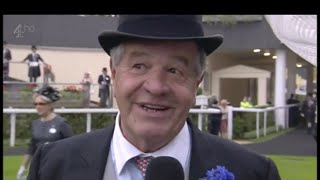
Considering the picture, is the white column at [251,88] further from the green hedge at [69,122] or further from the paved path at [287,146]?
the green hedge at [69,122]

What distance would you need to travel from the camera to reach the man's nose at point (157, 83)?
6.16 ft

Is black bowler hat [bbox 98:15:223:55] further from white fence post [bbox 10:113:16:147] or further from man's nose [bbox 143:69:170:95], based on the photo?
white fence post [bbox 10:113:16:147]

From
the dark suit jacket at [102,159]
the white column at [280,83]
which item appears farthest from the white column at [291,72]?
the dark suit jacket at [102,159]

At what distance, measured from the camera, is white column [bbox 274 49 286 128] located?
18781 millimetres

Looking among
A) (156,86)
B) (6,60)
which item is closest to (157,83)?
(156,86)

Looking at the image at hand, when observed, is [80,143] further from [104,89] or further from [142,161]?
[104,89]

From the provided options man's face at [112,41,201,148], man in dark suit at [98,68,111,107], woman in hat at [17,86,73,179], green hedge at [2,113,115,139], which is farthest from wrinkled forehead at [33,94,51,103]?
man in dark suit at [98,68,111,107]

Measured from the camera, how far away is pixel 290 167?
9.90m

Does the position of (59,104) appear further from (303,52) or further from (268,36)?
(303,52)

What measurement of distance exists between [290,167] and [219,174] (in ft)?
26.9

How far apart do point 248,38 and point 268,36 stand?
0.70 metres

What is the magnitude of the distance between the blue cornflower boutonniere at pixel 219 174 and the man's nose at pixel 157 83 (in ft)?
1.08

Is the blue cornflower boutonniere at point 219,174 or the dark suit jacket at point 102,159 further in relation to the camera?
the dark suit jacket at point 102,159

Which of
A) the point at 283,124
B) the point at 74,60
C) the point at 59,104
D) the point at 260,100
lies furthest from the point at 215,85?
the point at 59,104
